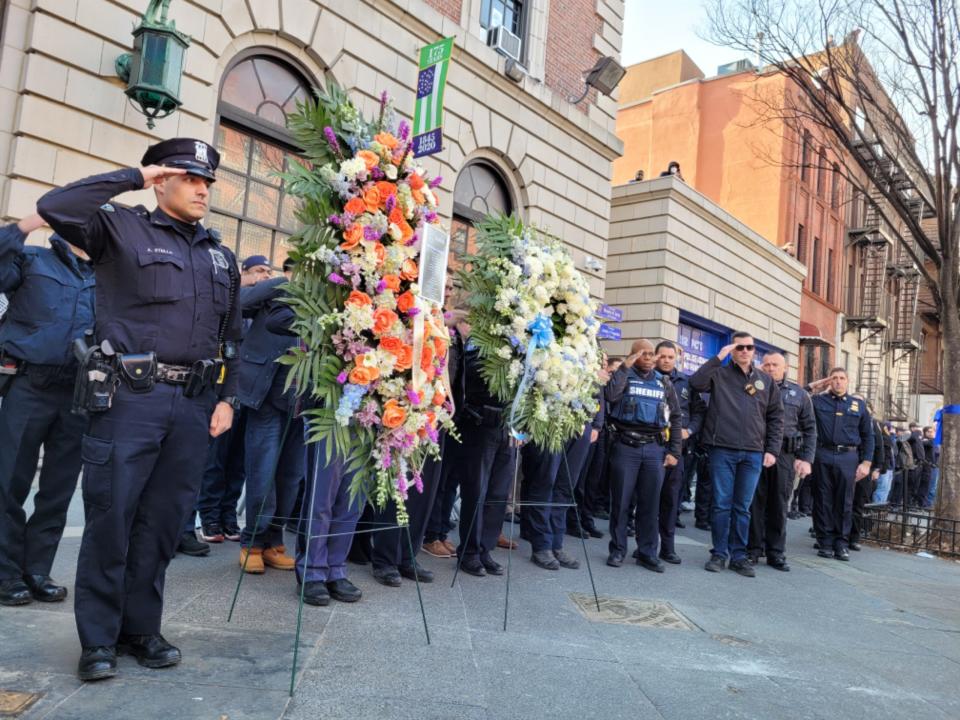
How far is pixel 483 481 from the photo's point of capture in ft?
19.1

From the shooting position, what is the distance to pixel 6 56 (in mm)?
6977

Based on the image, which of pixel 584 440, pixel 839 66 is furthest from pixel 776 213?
pixel 584 440

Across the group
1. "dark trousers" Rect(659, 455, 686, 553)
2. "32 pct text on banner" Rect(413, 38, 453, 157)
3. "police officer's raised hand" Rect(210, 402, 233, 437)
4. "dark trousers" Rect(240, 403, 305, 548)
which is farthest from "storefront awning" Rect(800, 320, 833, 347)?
"police officer's raised hand" Rect(210, 402, 233, 437)

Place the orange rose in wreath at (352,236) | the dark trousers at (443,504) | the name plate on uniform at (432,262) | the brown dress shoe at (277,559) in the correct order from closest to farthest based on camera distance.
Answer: the orange rose in wreath at (352,236) < the name plate on uniform at (432,262) < the brown dress shoe at (277,559) < the dark trousers at (443,504)

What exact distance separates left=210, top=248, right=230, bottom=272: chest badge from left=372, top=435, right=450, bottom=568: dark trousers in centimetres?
226

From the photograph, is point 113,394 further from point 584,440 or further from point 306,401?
point 584,440

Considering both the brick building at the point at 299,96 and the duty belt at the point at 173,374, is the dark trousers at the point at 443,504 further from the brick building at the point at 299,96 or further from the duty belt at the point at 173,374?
the duty belt at the point at 173,374

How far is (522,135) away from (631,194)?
230 inches

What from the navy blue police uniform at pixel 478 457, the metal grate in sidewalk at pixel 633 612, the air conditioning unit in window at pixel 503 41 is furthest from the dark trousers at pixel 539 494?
the air conditioning unit in window at pixel 503 41

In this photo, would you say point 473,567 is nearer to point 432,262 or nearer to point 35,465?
point 432,262

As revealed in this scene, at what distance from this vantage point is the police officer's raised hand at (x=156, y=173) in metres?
3.23

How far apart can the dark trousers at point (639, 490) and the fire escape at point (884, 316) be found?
25812 mm

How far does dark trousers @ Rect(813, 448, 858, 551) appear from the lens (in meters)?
9.12

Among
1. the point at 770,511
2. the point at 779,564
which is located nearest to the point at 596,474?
the point at 770,511
